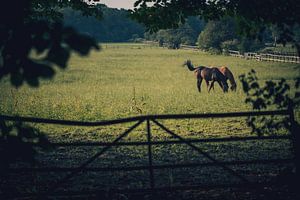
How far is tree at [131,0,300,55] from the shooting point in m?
5.29

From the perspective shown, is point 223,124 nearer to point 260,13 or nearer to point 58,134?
point 58,134

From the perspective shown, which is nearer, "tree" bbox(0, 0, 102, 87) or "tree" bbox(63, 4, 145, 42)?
"tree" bbox(0, 0, 102, 87)

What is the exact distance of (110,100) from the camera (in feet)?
56.7

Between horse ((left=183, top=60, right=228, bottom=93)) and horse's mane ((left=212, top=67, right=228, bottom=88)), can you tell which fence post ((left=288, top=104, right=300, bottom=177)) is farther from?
horse's mane ((left=212, top=67, right=228, bottom=88))

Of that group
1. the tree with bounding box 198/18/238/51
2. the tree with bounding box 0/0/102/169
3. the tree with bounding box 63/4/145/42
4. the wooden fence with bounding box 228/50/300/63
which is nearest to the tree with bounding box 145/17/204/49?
the tree with bounding box 198/18/238/51

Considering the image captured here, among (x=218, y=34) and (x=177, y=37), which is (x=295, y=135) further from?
(x=177, y=37)

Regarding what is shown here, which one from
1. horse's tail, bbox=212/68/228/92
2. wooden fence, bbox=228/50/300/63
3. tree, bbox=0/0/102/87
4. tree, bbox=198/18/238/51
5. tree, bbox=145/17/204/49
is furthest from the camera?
tree, bbox=145/17/204/49

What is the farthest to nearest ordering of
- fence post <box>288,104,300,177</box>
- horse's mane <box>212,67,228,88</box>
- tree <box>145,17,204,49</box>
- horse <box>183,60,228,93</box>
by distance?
1. tree <box>145,17,204,49</box>
2. horse <box>183,60,228,93</box>
3. horse's mane <box>212,67,228,88</box>
4. fence post <box>288,104,300,177</box>

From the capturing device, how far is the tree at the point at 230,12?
208 inches

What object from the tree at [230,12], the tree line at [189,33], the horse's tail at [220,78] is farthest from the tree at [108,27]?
the tree at [230,12]

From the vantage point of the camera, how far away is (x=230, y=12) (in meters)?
7.20

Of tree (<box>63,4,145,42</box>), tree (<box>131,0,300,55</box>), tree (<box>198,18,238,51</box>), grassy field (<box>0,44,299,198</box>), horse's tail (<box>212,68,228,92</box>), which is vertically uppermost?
tree (<box>63,4,145,42</box>)

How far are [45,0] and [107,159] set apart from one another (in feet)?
16.1

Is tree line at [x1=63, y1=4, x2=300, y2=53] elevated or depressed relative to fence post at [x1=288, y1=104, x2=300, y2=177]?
elevated
